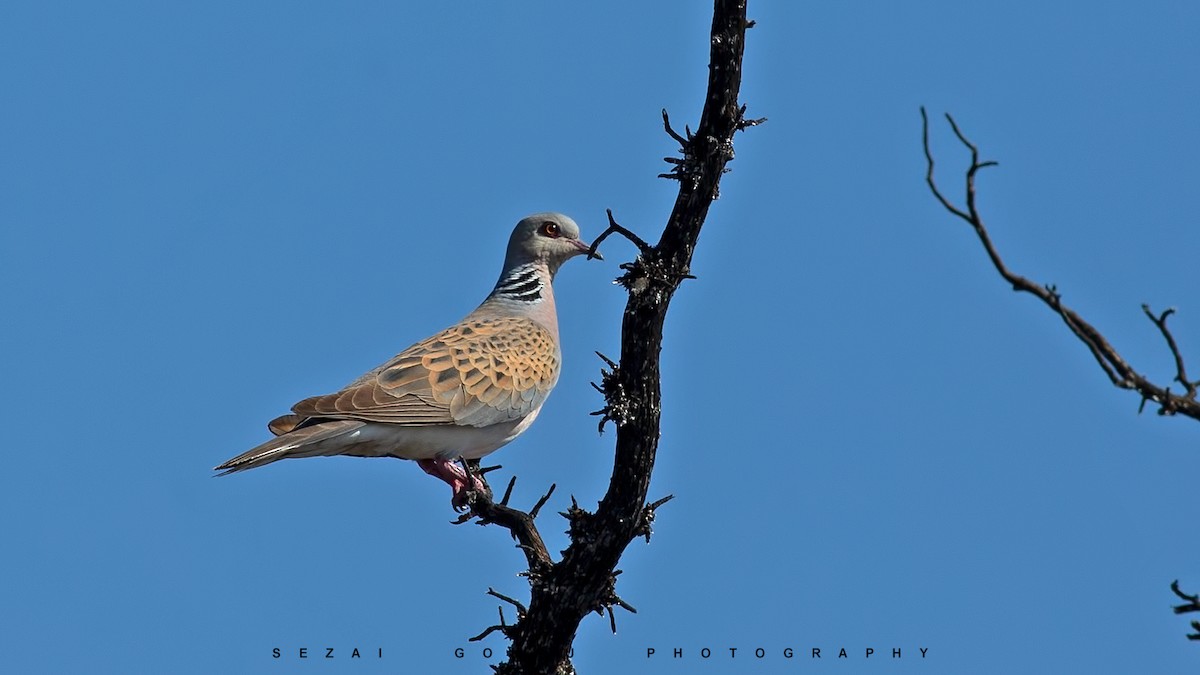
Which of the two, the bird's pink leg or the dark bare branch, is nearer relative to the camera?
the dark bare branch

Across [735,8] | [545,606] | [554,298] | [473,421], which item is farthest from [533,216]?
[735,8]

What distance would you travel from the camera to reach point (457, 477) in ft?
25.9

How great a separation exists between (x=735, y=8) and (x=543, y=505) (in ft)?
8.62

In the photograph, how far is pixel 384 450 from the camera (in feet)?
26.6

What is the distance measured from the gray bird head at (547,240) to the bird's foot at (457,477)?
1.81 m

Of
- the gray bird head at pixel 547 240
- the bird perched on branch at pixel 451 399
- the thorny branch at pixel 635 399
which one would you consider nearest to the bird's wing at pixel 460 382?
the bird perched on branch at pixel 451 399

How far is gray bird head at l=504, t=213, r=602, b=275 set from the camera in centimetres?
960

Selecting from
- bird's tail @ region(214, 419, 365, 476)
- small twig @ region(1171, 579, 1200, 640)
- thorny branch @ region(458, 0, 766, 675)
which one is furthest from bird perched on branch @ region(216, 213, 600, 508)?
small twig @ region(1171, 579, 1200, 640)

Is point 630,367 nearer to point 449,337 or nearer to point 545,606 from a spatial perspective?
point 545,606

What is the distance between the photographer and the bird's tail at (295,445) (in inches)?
281

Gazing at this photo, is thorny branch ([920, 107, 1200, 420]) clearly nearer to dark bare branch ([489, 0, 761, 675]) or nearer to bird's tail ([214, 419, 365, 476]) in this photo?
dark bare branch ([489, 0, 761, 675])

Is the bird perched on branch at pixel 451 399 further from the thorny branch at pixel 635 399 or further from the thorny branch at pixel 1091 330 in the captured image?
the thorny branch at pixel 1091 330

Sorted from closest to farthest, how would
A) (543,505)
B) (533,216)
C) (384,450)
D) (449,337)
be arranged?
(543,505) < (384,450) < (449,337) < (533,216)

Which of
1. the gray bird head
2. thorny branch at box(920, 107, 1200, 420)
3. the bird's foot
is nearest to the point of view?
thorny branch at box(920, 107, 1200, 420)
